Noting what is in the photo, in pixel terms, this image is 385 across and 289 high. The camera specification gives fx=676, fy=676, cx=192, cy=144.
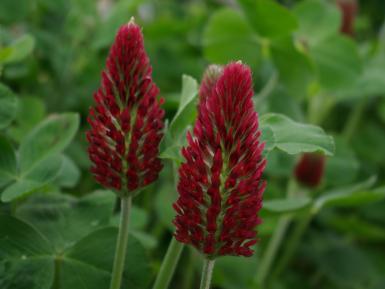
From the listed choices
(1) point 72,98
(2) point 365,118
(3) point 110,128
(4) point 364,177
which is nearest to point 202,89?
(3) point 110,128

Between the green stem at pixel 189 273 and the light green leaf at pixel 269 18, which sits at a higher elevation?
the light green leaf at pixel 269 18

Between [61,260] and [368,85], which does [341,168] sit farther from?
[61,260]

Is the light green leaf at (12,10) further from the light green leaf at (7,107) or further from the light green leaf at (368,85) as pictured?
the light green leaf at (368,85)

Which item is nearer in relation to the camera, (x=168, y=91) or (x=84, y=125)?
(x=84, y=125)

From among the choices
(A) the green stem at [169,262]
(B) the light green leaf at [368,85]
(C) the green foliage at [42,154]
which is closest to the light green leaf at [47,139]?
(C) the green foliage at [42,154]

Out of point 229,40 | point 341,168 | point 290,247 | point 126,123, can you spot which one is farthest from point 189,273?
point 126,123

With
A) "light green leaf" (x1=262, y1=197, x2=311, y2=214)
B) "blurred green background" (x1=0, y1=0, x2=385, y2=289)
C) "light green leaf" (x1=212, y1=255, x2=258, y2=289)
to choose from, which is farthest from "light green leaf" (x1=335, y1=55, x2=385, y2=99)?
"light green leaf" (x1=262, y1=197, x2=311, y2=214)

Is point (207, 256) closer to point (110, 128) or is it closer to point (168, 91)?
point (110, 128)
